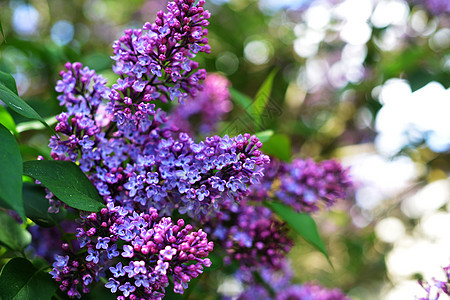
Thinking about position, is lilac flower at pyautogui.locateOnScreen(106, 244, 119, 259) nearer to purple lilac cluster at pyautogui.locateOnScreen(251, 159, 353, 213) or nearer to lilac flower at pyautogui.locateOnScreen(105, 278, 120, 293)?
lilac flower at pyautogui.locateOnScreen(105, 278, 120, 293)

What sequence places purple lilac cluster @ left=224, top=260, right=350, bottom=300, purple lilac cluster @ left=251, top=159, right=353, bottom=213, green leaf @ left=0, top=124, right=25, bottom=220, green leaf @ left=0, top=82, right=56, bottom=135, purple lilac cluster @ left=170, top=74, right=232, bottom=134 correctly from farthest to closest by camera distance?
purple lilac cluster @ left=170, top=74, right=232, bottom=134
purple lilac cluster @ left=224, top=260, right=350, bottom=300
purple lilac cluster @ left=251, top=159, right=353, bottom=213
green leaf @ left=0, top=82, right=56, bottom=135
green leaf @ left=0, top=124, right=25, bottom=220

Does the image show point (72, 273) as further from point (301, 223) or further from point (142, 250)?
point (301, 223)

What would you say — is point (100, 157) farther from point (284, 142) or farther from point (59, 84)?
point (284, 142)

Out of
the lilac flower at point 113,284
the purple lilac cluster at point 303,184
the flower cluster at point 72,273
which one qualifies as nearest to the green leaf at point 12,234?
the flower cluster at point 72,273

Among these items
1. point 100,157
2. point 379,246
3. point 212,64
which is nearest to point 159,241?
point 100,157

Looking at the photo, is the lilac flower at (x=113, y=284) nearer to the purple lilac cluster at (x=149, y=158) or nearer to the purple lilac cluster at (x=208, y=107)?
the purple lilac cluster at (x=149, y=158)

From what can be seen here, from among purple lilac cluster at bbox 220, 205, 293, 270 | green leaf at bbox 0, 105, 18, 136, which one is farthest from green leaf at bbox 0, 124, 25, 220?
purple lilac cluster at bbox 220, 205, 293, 270
